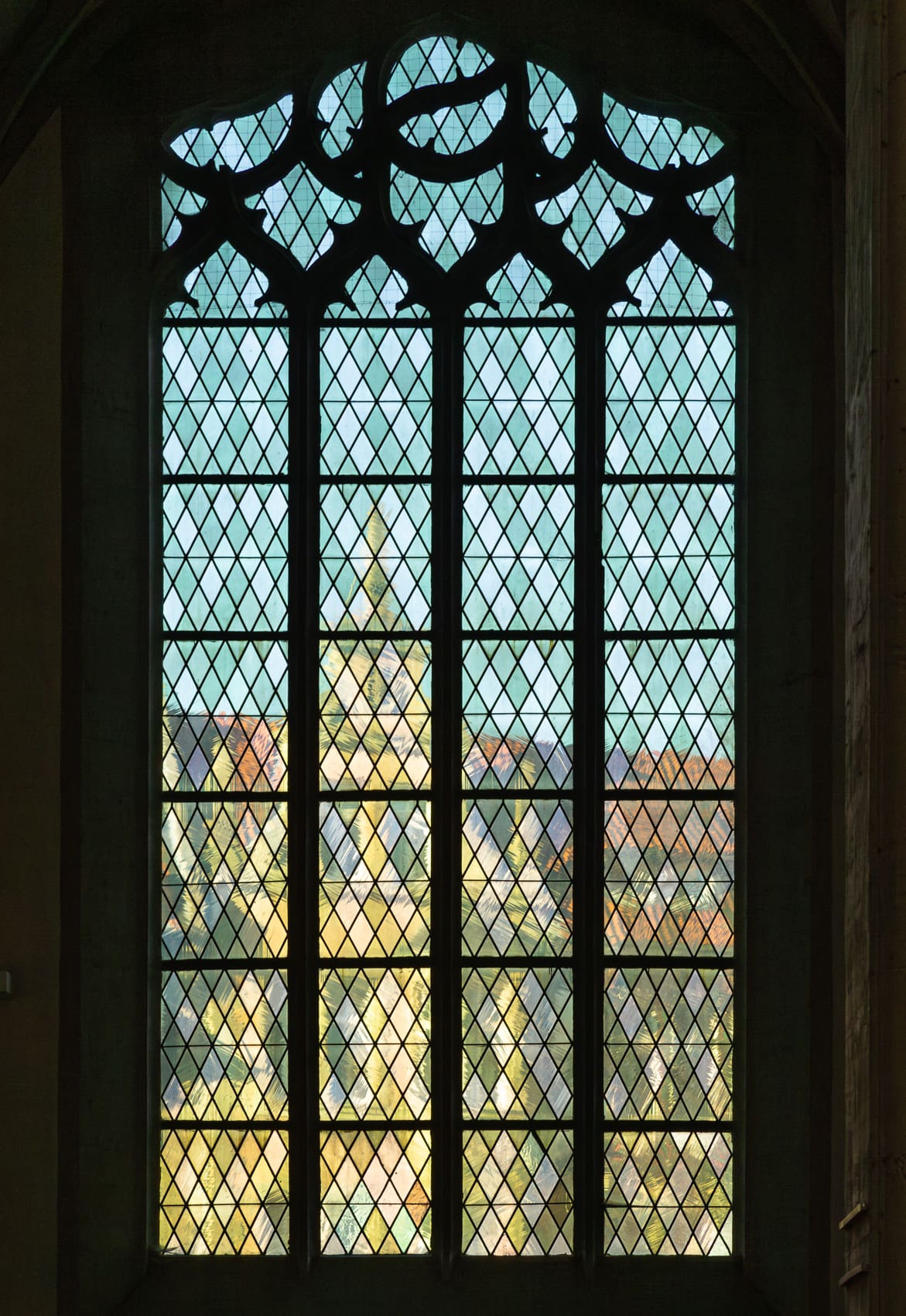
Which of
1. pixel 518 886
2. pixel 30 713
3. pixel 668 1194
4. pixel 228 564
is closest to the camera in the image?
pixel 30 713

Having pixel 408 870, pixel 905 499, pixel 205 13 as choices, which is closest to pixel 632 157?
pixel 205 13

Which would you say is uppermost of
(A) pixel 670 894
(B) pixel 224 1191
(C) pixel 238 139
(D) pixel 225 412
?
(C) pixel 238 139

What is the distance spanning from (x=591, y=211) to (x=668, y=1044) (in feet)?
11.7

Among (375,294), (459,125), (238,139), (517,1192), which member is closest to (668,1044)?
(517,1192)

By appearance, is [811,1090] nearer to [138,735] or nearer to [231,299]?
[138,735]

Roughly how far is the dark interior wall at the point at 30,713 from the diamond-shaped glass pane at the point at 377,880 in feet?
3.71

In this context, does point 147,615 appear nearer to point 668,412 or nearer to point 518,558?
point 518,558

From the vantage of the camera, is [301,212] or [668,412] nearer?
[668,412]

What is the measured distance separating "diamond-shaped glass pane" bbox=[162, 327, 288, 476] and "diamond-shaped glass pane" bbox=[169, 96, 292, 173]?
2.67ft

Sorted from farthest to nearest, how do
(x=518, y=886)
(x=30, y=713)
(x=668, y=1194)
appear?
(x=518, y=886) < (x=668, y=1194) < (x=30, y=713)

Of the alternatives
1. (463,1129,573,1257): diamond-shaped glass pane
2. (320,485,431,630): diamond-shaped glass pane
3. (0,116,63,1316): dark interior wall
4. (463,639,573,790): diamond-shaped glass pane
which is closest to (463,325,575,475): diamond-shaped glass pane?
(320,485,431,630): diamond-shaped glass pane

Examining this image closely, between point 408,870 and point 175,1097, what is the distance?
4.45 feet

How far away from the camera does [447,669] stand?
19.9 ft

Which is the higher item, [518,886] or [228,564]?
[228,564]
